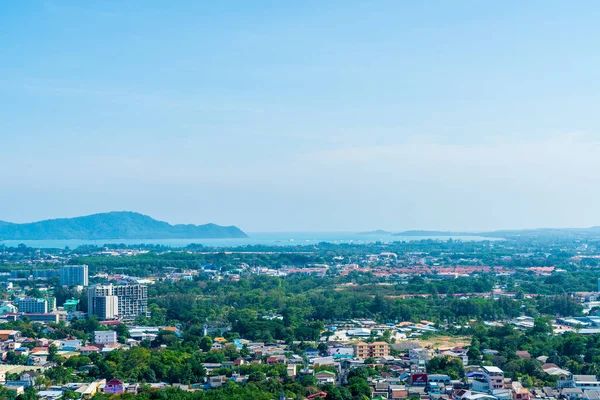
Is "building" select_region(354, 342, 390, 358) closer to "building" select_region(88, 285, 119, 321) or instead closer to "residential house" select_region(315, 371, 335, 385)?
"residential house" select_region(315, 371, 335, 385)

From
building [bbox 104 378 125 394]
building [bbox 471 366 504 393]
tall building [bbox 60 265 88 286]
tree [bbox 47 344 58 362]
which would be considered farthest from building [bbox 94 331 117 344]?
tall building [bbox 60 265 88 286]

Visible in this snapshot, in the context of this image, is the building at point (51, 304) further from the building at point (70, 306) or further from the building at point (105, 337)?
the building at point (105, 337)

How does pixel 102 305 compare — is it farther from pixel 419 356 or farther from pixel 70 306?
pixel 419 356

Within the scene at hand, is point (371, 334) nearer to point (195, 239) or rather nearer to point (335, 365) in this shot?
point (335, 365)

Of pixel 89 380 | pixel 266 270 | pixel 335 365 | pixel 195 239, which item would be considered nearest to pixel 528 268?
pixel 266 270

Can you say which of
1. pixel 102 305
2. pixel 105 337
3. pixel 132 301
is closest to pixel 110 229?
pixel 132 301
